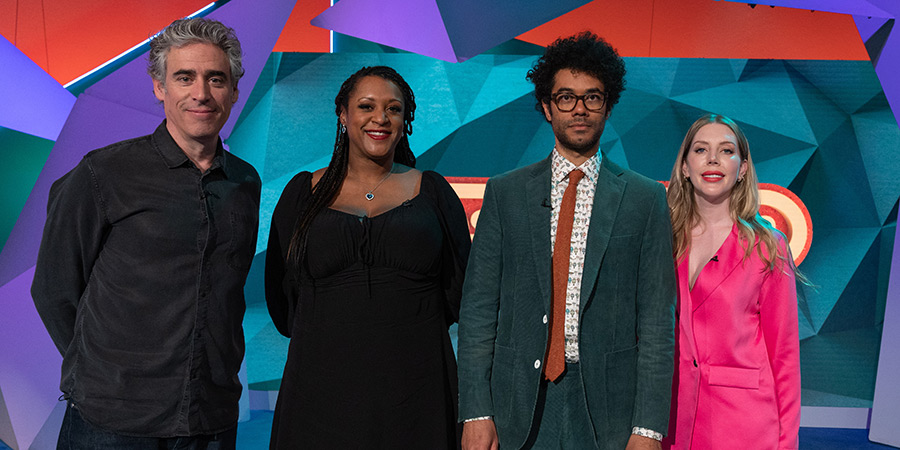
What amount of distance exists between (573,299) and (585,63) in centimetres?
71

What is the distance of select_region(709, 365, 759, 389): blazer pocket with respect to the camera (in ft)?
7.57

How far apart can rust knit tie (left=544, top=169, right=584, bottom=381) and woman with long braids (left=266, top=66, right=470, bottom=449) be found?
528 mm

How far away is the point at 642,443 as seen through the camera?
1858mm

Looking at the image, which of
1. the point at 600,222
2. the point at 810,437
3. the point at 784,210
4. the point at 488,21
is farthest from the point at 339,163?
the point at 810,437

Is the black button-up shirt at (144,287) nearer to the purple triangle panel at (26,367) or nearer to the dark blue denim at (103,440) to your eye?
the dark blue denim at (103,440)

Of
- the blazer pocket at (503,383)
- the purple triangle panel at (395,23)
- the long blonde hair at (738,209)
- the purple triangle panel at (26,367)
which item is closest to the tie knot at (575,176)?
the blazer pocket at (503,383)

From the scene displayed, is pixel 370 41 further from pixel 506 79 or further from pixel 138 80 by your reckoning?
pixel 138 80

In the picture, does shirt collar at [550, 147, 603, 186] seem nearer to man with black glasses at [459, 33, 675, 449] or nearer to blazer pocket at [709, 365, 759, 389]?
man with black glasses at [459, 33, 675, 449]

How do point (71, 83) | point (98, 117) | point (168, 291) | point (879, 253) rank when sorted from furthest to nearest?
point (879, 253), point (71, 83), point (98, 117), point (168, 291)

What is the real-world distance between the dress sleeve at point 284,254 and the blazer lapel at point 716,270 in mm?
1466

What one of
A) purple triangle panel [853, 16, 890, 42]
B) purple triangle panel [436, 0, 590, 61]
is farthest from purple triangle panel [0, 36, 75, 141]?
purple triangle panel [853, 16, 890, 42]

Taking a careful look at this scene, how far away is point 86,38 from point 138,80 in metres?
0.99

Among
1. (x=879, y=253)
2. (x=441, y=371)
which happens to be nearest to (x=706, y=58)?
(x=879, y=253)

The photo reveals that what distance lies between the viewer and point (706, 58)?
179 inches
